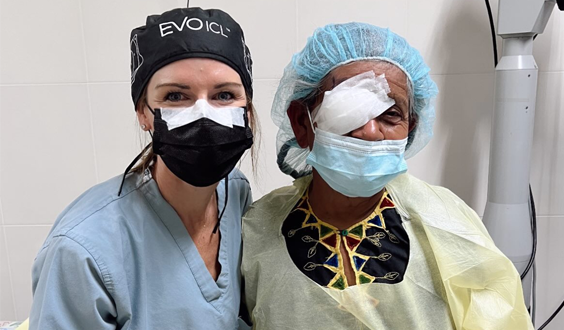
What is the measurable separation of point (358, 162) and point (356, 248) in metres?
0.19

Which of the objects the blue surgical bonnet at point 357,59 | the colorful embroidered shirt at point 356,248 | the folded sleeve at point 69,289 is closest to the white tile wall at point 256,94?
the blue surgical bonnet at point 357,59

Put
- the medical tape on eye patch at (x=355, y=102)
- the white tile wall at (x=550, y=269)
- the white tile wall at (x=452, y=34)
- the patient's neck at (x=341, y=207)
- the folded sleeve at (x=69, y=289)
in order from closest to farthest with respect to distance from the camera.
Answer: the folded sleeve at (x=69, y=289) → the medical tape on eye patch at (x=355, y=102) → the patient's neck at (x=341, y=207) → the white tile wall at (x=452, y=34) → the white tile wall at (x=550, y=269)

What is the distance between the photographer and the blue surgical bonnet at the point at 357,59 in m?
0.85

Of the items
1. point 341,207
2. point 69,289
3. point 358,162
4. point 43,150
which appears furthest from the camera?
point 43,150

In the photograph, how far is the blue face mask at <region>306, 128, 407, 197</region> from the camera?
819 millimetres

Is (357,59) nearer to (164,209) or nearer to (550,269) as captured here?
(164,209)

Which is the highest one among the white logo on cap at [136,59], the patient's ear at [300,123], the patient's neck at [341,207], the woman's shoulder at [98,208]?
Result: the white logo on cap at [136,59]

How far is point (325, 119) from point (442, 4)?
2.49 feet

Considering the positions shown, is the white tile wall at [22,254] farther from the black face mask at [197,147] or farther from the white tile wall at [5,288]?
the black face mask at [197,147]

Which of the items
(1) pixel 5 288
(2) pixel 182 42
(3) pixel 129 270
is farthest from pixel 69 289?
(1) pixel 5 288

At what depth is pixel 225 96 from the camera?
0.83m

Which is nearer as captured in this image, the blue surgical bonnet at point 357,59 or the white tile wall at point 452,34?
the blue surgical bonnet at point 357,59

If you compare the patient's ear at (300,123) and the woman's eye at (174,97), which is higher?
the woman's eye at (174,97)

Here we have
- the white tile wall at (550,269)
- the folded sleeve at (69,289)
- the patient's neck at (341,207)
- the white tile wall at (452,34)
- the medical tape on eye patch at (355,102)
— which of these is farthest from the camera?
the white tile wall at (550,269)
